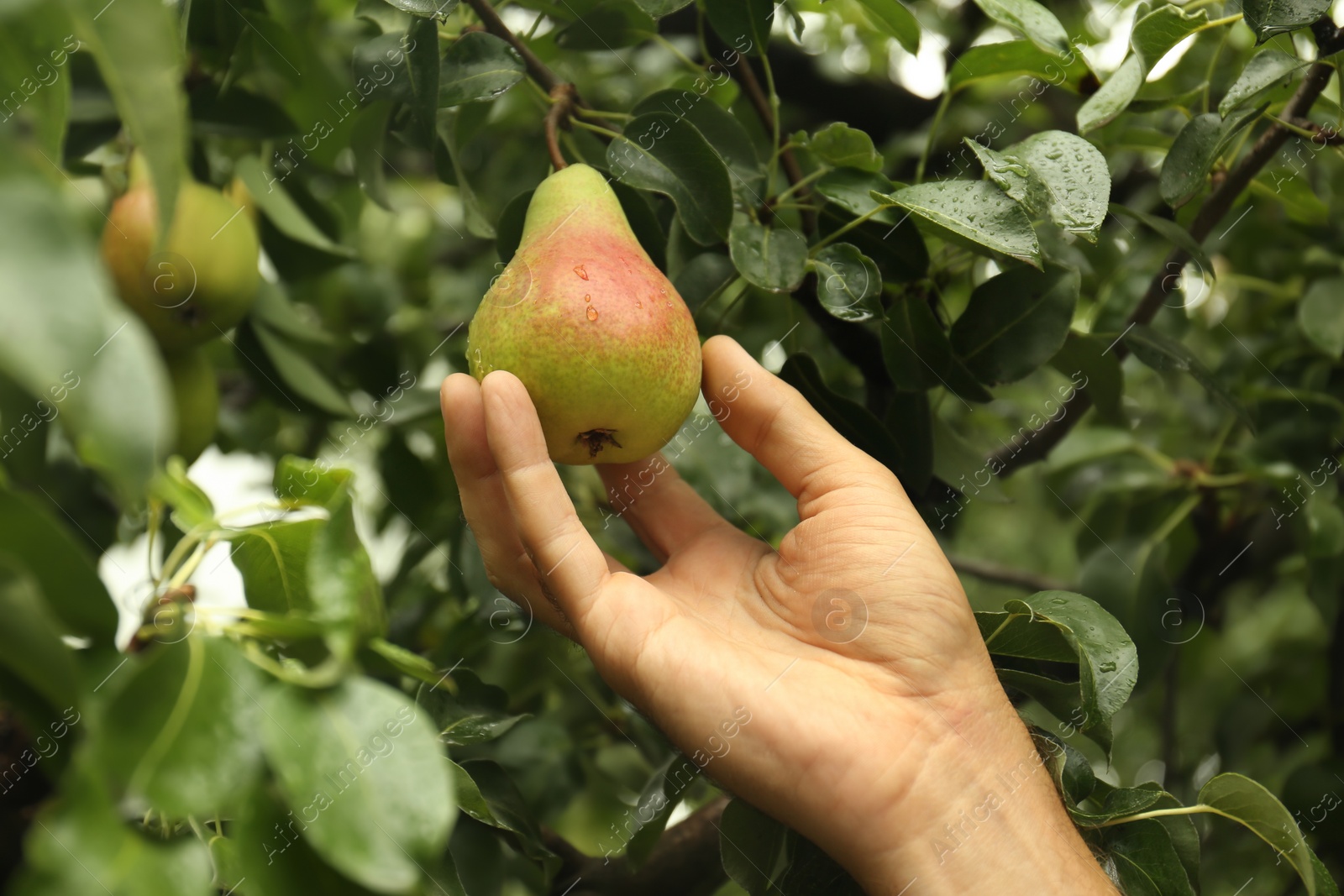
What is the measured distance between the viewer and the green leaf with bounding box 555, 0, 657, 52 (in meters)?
1.00

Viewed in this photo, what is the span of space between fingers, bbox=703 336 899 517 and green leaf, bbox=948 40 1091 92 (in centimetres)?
39

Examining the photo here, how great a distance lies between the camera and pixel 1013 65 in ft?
3.15

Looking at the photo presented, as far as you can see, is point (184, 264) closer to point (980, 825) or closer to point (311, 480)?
point (311, 480)

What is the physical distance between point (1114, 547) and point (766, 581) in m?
0.66

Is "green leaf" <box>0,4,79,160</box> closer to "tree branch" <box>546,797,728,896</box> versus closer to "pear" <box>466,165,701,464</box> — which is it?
"pear" <box>466,165,701,464</box>

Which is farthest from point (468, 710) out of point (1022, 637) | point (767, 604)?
point (1022, 637)

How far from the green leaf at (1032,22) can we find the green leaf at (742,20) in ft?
0.67

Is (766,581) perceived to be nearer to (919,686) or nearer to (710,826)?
(919,686)

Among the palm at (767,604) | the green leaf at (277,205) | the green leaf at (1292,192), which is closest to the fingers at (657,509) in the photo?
the palm at (767,604)

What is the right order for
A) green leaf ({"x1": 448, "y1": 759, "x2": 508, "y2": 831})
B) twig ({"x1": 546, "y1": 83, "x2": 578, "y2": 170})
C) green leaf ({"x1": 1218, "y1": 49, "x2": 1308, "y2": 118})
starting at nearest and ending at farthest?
green leaf ({"x1": 448, "y1": 759, "x2": 508, "y2": 831}) < green leaf ({"x1": 1218, "y1": 49, "x2": 1308, "y2": 118}) < twig ({"x1": 546, "y1": 83, "x2": 578, "y2": 170})

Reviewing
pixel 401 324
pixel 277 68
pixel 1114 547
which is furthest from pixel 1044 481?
pixel 277 68

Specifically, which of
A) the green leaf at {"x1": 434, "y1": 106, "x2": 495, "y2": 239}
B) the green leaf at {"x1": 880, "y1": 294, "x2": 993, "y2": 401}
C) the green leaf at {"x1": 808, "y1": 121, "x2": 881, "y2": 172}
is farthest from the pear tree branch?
the green leaf at {"x1": 880, "y1": 294, "x2": 993, "y2": 401}

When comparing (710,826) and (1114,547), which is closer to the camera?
(710,826)

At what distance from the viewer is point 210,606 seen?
551 millimetres
